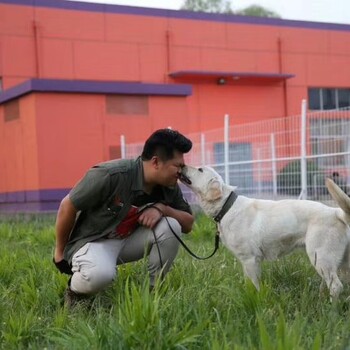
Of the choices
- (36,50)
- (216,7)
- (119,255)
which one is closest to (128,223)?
(119,255)

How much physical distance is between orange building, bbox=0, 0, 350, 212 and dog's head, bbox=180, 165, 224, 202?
36.1ft

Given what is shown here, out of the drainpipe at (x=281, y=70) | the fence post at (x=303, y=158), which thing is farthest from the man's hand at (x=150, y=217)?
the drainpipe at (x=281, y=70)

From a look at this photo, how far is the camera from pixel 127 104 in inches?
648

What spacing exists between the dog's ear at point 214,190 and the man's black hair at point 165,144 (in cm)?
63

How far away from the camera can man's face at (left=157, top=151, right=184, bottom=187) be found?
436 cm

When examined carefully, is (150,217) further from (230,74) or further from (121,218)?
(230,74)

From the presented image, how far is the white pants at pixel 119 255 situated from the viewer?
4273 mm

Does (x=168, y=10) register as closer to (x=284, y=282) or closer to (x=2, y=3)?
(x=2, y=3)

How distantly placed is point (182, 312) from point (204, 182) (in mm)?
1686

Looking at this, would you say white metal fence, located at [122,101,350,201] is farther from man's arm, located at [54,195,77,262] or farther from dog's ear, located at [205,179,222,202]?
man's arm, located at [54,195,77,262]

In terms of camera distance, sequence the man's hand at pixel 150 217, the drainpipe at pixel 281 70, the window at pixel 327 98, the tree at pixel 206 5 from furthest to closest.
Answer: the tree at pixel 206 5 < the window at pixel 327 98 < the drainpipe at pixel 281 70 < the man's hand at pixel 150 217

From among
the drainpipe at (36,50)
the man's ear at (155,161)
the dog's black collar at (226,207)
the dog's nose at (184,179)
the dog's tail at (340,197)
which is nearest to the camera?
the dog's tail at (340,197)

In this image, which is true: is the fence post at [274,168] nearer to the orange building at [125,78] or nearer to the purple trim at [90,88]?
the orange building at [125,78]

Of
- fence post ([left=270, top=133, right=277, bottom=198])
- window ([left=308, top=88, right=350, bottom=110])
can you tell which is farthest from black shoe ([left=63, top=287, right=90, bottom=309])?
window ([left=308, top=88, right=350, bottom=110])
